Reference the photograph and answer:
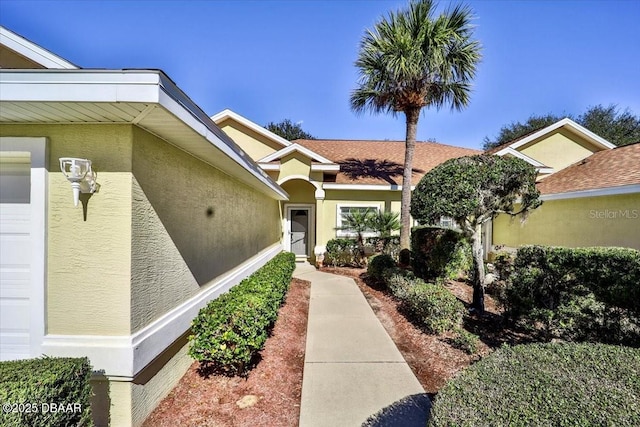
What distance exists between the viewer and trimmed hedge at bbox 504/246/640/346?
4.14 m

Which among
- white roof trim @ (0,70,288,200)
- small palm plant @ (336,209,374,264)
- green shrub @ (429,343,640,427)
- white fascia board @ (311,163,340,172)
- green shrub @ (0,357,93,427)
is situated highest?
white fascia board @ (311,163,340,172)

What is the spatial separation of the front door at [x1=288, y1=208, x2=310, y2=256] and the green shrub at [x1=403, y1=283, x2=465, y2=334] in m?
8.78

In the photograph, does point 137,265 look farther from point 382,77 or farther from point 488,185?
point 382,77

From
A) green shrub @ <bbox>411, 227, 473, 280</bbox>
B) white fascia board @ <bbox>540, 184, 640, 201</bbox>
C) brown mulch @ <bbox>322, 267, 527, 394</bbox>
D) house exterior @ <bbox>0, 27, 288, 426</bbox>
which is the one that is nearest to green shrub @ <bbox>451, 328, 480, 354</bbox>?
brown mulch @ <bbox>322, 267, 527, 394</bbox>

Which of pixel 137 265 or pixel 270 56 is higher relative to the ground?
pixel 270 56

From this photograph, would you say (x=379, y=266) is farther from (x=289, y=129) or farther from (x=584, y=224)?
(x=289, y=129)

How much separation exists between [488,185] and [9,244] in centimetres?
771

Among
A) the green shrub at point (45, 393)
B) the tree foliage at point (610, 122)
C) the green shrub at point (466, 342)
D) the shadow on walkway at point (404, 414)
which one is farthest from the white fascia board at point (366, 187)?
the tree foliage at point (610, 122)

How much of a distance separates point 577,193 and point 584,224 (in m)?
1.07

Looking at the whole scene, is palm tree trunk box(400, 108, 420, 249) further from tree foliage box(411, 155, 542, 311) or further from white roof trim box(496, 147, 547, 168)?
white roof trim box(496, 147, 547, 168)

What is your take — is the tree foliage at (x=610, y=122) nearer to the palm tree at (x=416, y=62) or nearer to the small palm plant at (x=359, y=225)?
the palm tree at (x=416, y=62)

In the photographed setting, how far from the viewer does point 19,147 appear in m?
2.93

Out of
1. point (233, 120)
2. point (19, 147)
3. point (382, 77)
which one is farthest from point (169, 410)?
point (233, 120)

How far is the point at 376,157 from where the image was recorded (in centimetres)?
1664
